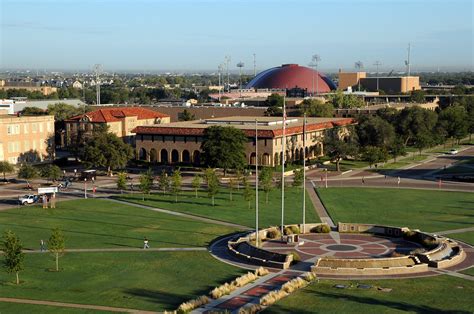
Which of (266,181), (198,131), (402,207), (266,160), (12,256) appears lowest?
(402,207)

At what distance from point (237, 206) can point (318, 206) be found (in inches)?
345

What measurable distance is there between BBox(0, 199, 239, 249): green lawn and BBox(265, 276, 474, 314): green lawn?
1681 centimetres

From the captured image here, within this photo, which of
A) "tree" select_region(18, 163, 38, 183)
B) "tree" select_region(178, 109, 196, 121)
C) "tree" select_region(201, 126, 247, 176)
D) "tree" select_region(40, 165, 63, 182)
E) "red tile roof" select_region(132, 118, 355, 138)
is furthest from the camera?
"tree" select_region(178, 109, 196, 121)

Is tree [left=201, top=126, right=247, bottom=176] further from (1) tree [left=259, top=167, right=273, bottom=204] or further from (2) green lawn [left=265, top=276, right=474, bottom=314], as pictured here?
(2) green lawn [left=265, top=276, right=474, bottom=314]

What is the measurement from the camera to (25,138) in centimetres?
11306

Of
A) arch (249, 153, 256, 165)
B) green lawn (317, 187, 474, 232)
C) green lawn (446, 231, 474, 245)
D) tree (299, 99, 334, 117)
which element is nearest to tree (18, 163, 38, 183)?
arch (249, 153, 256, 165)

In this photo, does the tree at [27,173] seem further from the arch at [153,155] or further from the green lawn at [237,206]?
the arch at [153,155]

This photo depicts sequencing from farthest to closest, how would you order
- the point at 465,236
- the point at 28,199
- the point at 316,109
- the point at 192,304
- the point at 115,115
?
the point at 316,109 < the point at 115,115 < the point at 28,199 < the point at 465,236 < the point at 192,304

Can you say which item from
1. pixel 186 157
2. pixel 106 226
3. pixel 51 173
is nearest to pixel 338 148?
pixel 186 157

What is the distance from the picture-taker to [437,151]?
13838 centimetres

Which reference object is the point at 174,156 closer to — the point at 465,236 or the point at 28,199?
the point at 28,199

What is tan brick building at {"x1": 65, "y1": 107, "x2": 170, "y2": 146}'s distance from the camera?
127 m

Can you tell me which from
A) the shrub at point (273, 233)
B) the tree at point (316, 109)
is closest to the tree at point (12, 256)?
the shrub at point (273, 233)

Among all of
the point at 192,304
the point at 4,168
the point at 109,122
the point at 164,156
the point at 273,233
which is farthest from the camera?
the point at 109,122
